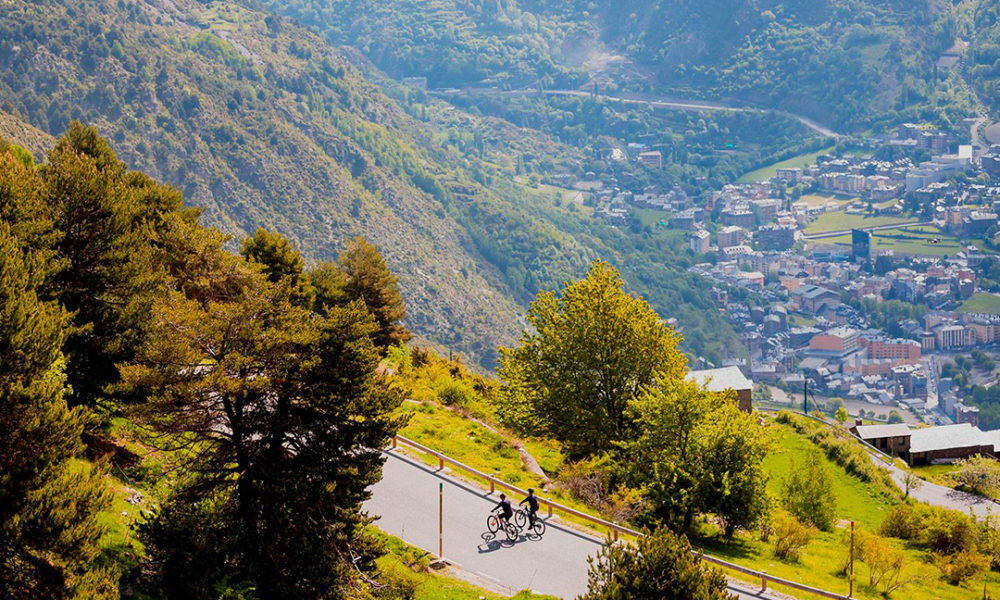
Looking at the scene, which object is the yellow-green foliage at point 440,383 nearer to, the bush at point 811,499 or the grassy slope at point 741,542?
the grassy slope at point 741,542

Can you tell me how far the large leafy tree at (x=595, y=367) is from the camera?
1086 inches

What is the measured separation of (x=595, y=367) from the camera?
1094 inches

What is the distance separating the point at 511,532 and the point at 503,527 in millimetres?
188

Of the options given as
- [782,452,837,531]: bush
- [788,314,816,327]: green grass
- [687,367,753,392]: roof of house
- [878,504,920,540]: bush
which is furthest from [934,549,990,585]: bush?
[788,314,816,327]: green grass

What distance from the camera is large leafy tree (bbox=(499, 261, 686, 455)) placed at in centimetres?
2759

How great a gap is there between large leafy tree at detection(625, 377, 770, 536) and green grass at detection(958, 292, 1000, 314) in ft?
596

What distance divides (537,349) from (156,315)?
14.4 m

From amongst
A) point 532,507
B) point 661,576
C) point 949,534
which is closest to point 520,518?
point 532,507

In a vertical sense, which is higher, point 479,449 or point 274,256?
point 274,256

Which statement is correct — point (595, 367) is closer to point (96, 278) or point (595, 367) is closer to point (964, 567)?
point (964, 567)

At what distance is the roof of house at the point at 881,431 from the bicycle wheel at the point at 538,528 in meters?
44.5

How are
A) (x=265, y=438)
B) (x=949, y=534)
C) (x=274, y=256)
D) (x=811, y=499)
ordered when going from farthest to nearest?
(x=274, y=256) < (x=811, y=499) < (x=949, y=534) < (x=265, y=438)

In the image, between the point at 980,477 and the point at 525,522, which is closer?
the point at 525,522

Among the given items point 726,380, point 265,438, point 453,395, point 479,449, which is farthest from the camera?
point 726,380
